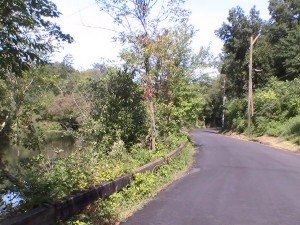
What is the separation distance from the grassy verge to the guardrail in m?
0.14

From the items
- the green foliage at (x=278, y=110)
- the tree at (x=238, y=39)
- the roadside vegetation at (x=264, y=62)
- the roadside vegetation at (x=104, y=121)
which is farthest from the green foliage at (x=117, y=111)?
the tree at (x=238, y=39)

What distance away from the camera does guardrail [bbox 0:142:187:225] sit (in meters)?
5.52

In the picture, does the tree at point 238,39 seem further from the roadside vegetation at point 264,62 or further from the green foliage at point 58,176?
the green foliage at point 58,176

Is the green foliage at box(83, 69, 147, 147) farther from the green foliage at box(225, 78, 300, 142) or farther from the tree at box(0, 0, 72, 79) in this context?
the green foliage at box(225, 78, 300, 142)

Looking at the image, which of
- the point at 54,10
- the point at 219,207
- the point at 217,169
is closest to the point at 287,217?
the point at 219,207

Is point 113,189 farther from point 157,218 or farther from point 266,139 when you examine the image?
point 266,139

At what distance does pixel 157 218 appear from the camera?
8422mm

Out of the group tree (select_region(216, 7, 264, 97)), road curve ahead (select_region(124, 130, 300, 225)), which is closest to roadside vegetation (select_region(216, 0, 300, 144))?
tree (select_region(216, 7, 264, 97))

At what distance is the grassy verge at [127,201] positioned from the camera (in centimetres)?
770

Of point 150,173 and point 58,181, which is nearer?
point 58,181

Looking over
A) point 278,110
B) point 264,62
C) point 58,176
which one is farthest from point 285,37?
point 58,176

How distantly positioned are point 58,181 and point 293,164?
46.8ft

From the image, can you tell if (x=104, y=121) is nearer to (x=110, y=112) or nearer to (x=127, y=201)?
(x=110, y=112)

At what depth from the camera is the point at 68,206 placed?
677cm
